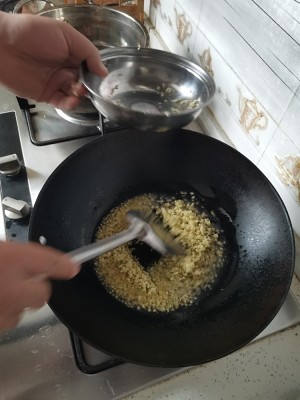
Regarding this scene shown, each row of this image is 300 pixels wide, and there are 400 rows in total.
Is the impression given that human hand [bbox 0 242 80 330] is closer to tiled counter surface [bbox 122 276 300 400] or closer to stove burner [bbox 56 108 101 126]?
tiled counter surface [bbox 122 276 300 400]

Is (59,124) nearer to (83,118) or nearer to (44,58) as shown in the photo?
(83,118)

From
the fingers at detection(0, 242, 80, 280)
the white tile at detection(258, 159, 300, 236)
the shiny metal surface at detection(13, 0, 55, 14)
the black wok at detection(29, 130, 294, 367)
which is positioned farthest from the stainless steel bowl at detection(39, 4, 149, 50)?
the fingers at detection(0, 242, 80, 280)

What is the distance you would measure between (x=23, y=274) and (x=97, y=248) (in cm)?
11

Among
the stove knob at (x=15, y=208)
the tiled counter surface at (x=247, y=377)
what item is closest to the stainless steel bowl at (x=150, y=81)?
the stove knob at (x=15, y=208)

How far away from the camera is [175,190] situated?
2.05 ft

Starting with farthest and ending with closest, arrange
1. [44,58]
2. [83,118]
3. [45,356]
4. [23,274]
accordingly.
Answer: [83,118]
[44,58]
[45,356]
[23,274]

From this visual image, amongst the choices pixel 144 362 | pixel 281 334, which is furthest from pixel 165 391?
pixel 281 334

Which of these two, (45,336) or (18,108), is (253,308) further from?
(18,108)

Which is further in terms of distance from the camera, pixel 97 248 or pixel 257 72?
pixel 257 72

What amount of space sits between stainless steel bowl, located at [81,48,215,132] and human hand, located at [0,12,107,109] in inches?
1.5

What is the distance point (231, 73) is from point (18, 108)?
483mm

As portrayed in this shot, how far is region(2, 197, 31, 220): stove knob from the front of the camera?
0.54 meters

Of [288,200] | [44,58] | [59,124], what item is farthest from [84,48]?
[288,200]

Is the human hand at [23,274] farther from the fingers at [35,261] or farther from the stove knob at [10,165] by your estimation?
the stove knob at [10,165]
